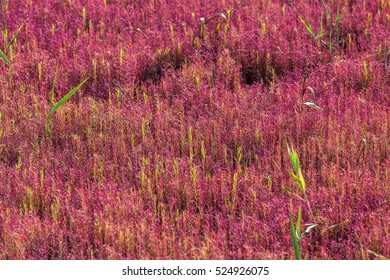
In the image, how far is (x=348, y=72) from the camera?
639 centimetres

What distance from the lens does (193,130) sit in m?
5.66

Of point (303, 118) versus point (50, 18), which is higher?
point (50, 18)

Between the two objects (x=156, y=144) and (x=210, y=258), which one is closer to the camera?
(x=210, y=258)

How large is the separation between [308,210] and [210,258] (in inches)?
31.7

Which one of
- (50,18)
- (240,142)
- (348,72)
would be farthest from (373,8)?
(50,18)

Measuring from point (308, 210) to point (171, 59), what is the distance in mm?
2819

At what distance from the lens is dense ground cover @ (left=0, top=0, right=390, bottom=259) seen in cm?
442

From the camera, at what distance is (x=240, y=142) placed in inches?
215

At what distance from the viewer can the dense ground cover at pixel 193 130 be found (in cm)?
442

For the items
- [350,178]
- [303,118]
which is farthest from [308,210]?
[303,118]

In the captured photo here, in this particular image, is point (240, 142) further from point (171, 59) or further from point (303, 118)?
point (171, 59)

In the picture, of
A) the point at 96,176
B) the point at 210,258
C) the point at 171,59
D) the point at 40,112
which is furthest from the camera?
the point at 171,59

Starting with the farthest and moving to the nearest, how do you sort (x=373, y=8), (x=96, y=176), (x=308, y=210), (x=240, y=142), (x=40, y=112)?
(x=373, y=8)
(x=40, y=112)
(x=240, y=142)
(x=96, y=176)
(x=308, y=210)

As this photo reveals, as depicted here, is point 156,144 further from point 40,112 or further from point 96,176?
point 40,112
